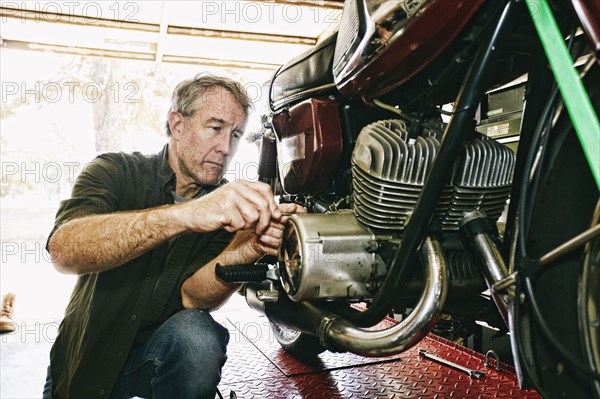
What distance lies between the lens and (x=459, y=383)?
61.6 inches

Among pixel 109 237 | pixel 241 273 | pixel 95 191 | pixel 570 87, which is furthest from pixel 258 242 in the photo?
pixel 570 87

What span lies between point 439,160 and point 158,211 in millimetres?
594

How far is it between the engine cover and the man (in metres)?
0.09

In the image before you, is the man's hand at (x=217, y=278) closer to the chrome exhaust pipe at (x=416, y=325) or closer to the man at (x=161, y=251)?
the man at (x=161, y=251)

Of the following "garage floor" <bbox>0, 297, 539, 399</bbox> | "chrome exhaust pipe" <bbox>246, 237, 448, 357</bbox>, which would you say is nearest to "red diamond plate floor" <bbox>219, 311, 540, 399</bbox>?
"garage floor" <bbox>0, 297, 539, 399</bbox>

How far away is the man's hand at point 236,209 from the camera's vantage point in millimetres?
950

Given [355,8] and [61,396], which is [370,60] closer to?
[355,8]

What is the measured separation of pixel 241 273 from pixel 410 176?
466 millimetres

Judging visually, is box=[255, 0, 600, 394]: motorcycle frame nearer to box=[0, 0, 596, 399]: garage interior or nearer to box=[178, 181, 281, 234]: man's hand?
box=[178, 181, 281, 234]: man's hand

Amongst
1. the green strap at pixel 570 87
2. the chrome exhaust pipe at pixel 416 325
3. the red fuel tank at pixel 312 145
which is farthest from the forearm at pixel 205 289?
the green strap at pixel 570 87

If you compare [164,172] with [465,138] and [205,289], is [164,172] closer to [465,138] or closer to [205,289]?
[205,289]

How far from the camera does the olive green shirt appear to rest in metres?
1.21

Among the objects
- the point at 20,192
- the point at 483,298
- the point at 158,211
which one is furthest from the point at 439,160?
the point at 20,192

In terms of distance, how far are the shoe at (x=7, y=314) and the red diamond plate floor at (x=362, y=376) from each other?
1.45 metres
